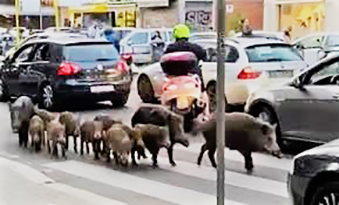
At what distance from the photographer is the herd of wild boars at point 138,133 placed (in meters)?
9.46

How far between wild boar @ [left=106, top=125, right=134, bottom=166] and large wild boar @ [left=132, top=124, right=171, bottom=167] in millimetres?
152

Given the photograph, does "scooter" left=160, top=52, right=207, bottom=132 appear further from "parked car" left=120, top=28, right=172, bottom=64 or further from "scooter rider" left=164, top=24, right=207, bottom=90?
"parked car" left=120, top=28, right=172, bottom=64

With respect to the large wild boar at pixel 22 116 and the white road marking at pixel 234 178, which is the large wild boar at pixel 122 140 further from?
the large wild boar at pixel 22 116

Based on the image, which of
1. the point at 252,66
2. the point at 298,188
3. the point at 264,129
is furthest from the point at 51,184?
the point at 252,66

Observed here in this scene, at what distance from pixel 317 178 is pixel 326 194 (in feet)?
0.48

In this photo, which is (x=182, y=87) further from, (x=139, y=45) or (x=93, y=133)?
(x=139, y=45)

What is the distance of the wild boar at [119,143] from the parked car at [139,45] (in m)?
19.1

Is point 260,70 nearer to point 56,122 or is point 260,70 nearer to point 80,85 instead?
point 80,85

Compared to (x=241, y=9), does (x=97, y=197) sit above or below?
below

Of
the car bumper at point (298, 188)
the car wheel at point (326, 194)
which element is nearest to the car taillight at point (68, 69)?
the car bumper at point (298, 188)

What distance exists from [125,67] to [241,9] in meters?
24.3

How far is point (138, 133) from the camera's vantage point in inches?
374

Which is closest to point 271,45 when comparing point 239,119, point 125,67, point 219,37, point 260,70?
point 260,70

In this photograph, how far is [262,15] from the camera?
3944 cm
